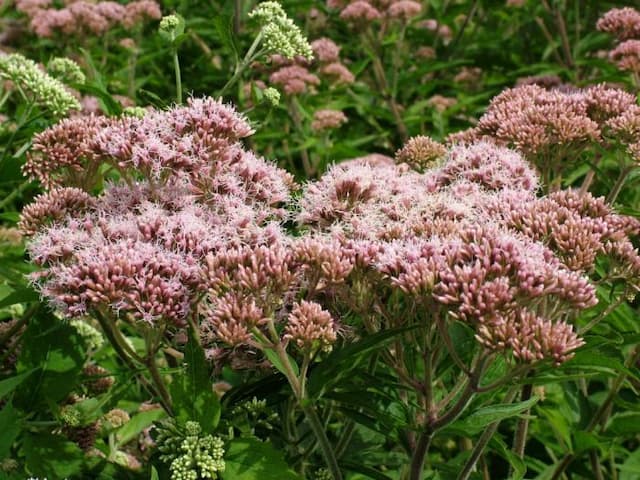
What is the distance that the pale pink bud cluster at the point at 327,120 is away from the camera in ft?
19.6

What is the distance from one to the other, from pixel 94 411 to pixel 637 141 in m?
2.65

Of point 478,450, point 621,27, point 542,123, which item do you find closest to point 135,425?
point 478,450

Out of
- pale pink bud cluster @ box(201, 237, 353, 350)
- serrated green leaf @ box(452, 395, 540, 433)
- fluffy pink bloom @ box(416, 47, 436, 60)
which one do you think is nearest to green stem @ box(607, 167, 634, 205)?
serrated green leaf @ box(452, 395, 540, 433)

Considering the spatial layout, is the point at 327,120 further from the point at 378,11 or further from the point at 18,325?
the point at 18,325

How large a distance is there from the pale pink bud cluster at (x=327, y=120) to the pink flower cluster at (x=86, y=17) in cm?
185

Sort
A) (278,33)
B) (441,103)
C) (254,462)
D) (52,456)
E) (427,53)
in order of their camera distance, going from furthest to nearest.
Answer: (427,53), (441,103), (278,33), (52,456), (254,462)

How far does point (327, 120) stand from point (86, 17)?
7.12 feet

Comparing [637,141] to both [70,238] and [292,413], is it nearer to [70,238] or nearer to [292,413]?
[292,413]

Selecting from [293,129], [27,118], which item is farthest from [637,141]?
[293,129]

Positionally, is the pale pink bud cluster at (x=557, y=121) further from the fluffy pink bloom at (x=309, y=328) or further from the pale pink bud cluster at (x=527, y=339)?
the fluffy pink bloom at (x=309, y=328)

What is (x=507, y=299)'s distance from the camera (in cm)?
253

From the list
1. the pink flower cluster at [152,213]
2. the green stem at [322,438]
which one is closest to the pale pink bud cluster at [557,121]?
the pink flower cluster at [152,213]

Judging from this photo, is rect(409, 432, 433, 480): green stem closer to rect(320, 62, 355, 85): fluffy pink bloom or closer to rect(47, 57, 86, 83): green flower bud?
rect(47, 57, 86, 83): green flower bud

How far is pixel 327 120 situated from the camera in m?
5.98
